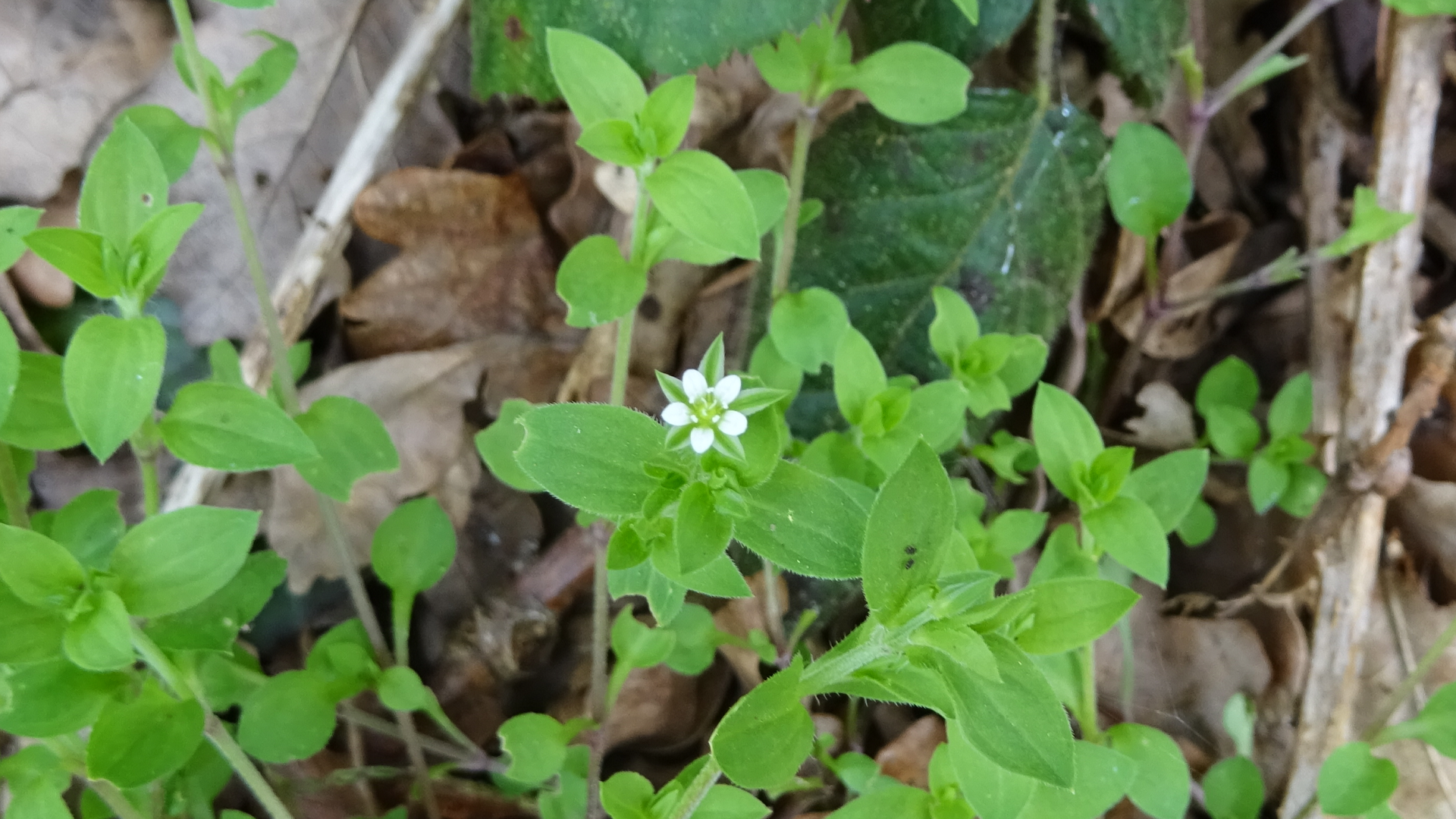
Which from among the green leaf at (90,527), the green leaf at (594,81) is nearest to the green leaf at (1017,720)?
the green leaf at (594,81)

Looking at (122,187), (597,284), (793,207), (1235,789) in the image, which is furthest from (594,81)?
(1235,789)

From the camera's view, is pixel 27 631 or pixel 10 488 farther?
pixel 10 488

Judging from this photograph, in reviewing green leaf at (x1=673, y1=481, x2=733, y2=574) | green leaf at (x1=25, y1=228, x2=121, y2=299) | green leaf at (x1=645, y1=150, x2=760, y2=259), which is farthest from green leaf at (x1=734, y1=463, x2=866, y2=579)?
green leaf at (x1=25, y1=228, x2=121, y2=299)

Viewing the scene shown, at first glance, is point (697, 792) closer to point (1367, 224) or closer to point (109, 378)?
point (109, 378)

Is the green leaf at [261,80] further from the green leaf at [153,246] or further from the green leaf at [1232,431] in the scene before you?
the green leaf at [1232,431]

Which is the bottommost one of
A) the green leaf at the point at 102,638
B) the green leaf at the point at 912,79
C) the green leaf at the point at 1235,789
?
the green leaf at the point at 1235,789

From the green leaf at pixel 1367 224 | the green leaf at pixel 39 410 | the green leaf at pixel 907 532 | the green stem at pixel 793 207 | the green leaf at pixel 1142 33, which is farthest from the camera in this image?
the green leaf at pixel 1142 33
